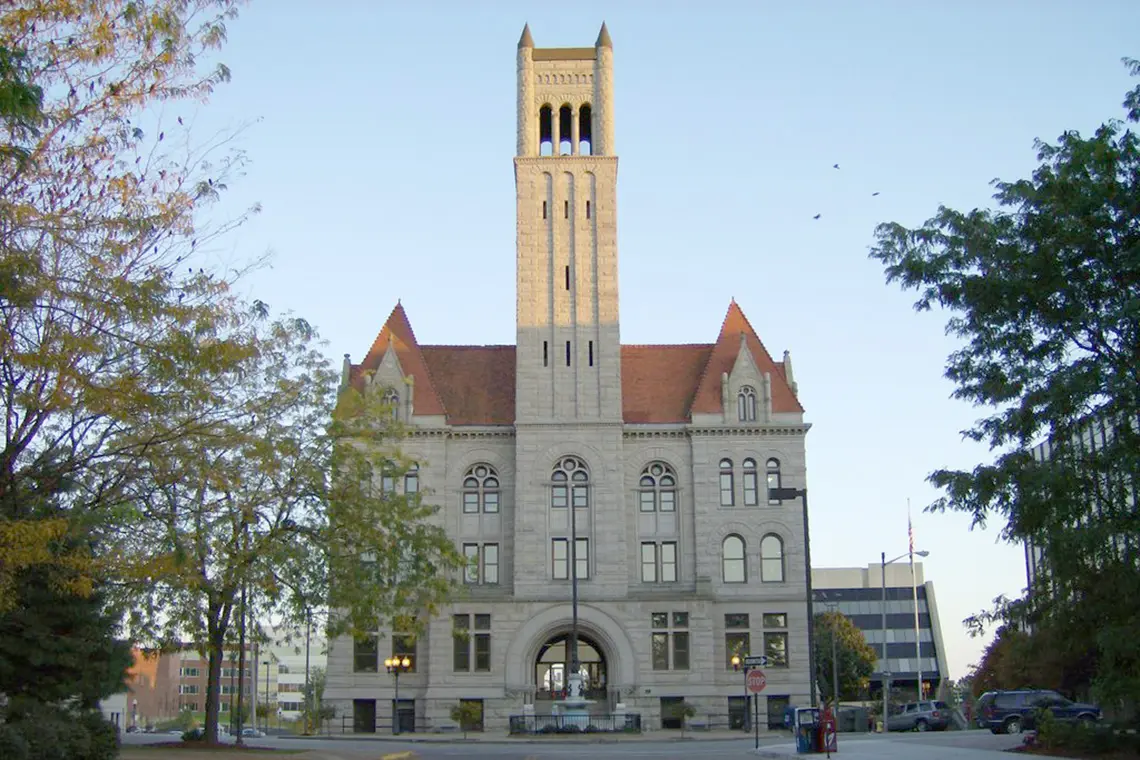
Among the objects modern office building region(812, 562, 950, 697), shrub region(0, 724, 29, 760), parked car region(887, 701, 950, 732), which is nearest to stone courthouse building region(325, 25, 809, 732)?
parked car region(887, 701, 950, 732)

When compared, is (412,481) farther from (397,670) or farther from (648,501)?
(648,501)

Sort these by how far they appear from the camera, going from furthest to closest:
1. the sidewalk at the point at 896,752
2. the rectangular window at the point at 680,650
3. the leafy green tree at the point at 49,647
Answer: the rectangular window at the point at 680,650 → the sidewalk at the point at 896,752 → the leafy green tree at the point at 49,647

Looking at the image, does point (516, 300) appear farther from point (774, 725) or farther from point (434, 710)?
point (774, 725)

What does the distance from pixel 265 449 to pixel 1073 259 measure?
1674cm

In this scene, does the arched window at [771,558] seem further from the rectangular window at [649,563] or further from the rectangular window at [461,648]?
the rectangular window at [461,648]

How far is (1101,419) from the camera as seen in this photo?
81.1ft

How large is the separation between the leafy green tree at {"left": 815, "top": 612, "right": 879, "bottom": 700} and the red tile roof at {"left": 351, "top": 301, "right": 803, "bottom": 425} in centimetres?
2692

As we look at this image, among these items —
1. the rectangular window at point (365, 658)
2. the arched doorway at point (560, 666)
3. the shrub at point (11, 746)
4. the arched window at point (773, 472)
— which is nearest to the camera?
the shrub at point (11, 746)

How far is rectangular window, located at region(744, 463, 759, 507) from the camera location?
57.8 m

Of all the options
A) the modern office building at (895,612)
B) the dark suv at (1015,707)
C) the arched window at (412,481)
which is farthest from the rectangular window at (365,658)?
the modern office building at (895,612)

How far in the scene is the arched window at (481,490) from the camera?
58344 mm

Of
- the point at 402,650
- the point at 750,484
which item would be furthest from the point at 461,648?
the point at 750,484

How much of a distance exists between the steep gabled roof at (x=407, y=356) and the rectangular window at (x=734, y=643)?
17.2 meters

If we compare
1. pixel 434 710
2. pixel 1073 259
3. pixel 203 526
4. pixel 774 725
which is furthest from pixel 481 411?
pixel 1073 259
